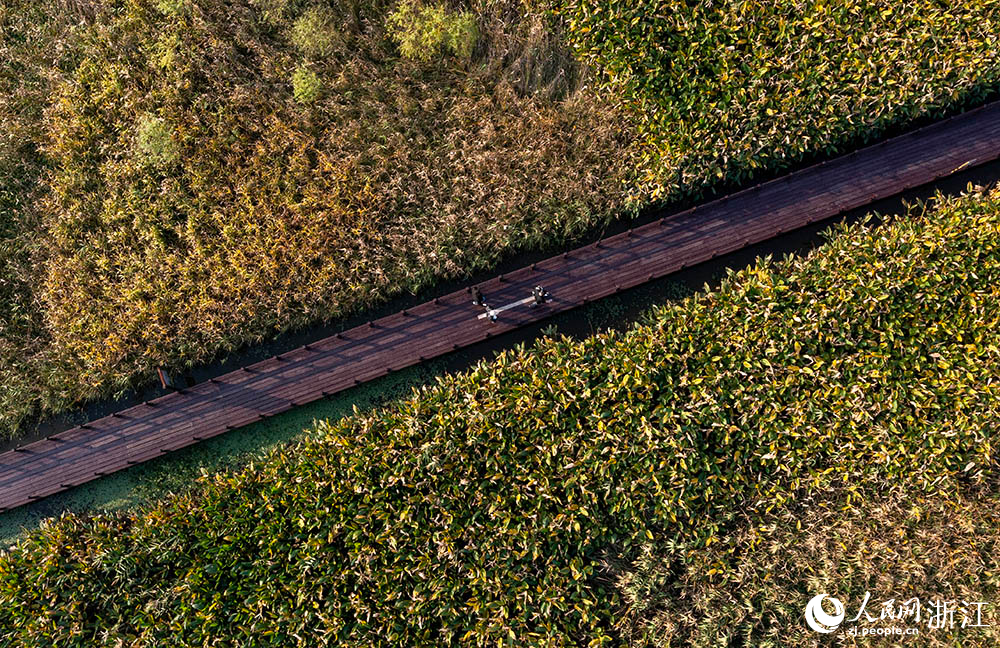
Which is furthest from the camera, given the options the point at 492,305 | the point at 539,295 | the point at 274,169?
the point at 274,169

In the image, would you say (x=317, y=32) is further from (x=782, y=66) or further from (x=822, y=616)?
(x=822, y=616)

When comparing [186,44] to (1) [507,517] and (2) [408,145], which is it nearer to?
(2) [408,145]

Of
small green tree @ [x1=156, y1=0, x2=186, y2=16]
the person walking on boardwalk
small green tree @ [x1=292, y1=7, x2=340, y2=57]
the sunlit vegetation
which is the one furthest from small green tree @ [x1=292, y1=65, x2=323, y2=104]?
the person walking on boardwalk

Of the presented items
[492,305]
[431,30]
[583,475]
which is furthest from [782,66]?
[583,475]

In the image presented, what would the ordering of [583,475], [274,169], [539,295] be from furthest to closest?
[274,169], [539,295], [583,475]

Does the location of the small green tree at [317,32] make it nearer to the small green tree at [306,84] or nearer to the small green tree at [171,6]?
the small green tree at [306,84]

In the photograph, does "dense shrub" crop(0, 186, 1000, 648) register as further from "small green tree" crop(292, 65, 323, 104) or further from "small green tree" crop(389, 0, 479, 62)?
"small green tree" crop(292, 65, 323, 104)

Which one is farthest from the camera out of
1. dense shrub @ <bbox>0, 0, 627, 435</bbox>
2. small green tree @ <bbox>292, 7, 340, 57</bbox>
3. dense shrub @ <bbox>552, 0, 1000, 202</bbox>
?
small green tree @ <bbox>292, 7, 340, 57</bbox>
